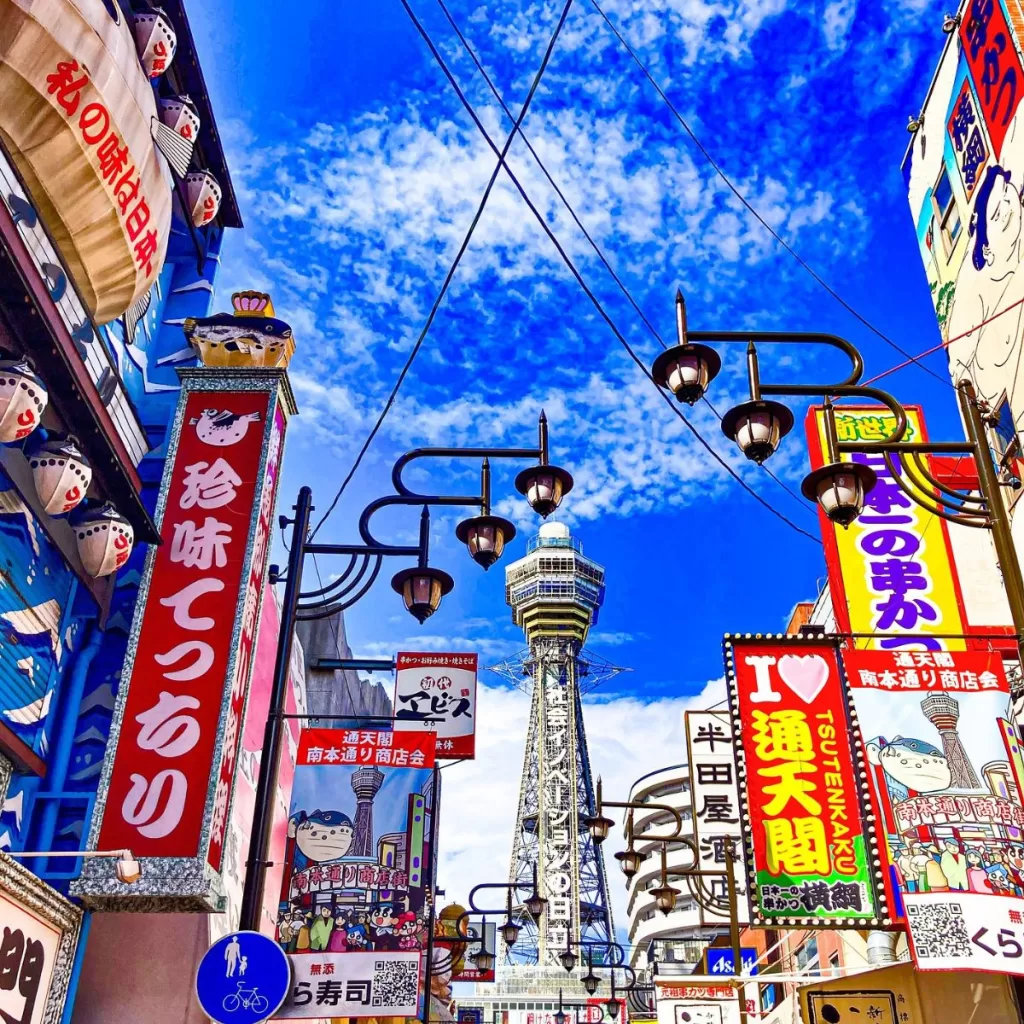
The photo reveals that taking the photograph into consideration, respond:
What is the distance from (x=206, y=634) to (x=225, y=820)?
74.5 inches

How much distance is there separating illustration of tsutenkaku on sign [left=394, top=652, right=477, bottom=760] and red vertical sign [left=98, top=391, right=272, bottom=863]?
269 inches

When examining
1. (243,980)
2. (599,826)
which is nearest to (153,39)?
(243,980)

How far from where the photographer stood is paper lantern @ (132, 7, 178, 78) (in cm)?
1189

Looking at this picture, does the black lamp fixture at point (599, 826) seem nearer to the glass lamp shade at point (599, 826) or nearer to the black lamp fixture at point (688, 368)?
the glass lamp shade at point (599, 826)

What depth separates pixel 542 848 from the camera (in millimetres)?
110625

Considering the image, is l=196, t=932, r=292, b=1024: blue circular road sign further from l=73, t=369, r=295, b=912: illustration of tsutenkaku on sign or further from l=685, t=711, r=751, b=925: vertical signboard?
l=685, t=711, r=751, b=925: vertical signboard

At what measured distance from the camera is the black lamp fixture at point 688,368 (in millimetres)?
8938

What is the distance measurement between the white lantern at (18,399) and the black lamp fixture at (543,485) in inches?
→ 173

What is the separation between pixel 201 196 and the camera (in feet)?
45.8

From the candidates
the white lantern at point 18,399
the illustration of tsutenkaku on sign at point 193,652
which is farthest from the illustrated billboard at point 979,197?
the white lantern at point 18,399

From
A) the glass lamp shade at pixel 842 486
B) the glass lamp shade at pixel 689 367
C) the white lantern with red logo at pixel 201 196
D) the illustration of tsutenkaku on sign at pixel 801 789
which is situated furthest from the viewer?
the white lantern with red logo at pixel 201 196

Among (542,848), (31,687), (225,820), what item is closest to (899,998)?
(225,820)

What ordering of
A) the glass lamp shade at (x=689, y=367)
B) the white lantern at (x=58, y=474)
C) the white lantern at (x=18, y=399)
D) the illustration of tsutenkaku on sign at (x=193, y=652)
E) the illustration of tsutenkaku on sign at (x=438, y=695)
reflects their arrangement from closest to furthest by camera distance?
the white lantern at (x=18, y=399), the glass lamp shade at (x=689, y=367), the white lantern at (x=58, y=474), the illustration of tsutenkaku on sign at (x=193, y=652), the illustration of tsutenkaku on sign at (x=438, y=695)

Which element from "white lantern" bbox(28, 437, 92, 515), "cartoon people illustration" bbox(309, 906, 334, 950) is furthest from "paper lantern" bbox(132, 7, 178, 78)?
"cartoon people illustration" bbox(309, 906, 334, 950)
